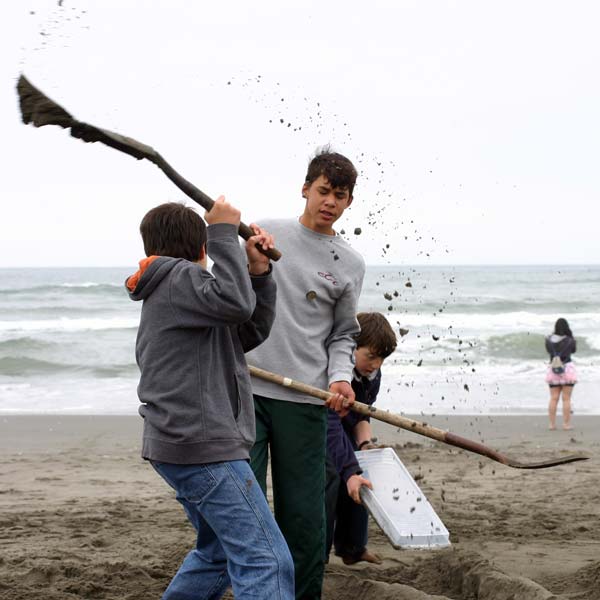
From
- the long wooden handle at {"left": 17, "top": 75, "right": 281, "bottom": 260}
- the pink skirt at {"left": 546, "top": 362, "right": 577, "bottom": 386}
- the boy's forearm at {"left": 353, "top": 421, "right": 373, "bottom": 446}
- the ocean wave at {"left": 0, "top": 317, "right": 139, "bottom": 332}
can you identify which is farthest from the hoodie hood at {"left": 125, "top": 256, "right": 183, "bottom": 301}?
the ocean wave at {"left": 0, "top": 317, "right": 139, "bottom": 332}

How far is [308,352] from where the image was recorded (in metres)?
3.69

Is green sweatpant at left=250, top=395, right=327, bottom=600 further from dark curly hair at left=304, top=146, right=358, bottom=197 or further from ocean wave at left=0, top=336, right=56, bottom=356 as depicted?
A: ocean wave at left=0, top=336, right=56, bottom=356

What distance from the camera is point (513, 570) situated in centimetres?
473

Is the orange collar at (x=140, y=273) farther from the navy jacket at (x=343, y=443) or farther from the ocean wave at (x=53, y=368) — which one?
the ocean wave at (x=53, y=368)

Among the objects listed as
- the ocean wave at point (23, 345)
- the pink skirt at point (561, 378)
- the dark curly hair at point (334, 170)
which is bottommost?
the ocean wave at point (23, 345)

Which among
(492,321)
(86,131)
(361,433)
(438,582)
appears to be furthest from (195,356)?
(492,321)

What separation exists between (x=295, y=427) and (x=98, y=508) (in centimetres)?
311

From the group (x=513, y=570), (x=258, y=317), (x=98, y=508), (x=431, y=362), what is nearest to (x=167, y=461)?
(x=258, y=317)

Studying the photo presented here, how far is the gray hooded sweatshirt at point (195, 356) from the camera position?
2758 millimetres

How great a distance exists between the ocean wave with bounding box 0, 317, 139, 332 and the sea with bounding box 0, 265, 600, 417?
3 cm

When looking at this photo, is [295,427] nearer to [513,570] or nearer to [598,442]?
[513,570]

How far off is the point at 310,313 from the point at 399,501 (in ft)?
4.11

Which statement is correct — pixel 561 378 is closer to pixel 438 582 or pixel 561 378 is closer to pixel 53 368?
pixel 438 582

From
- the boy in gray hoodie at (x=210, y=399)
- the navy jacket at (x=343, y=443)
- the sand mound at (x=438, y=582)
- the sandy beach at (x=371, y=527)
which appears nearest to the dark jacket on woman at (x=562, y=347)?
the sandy beach at (x=371, y=527)
